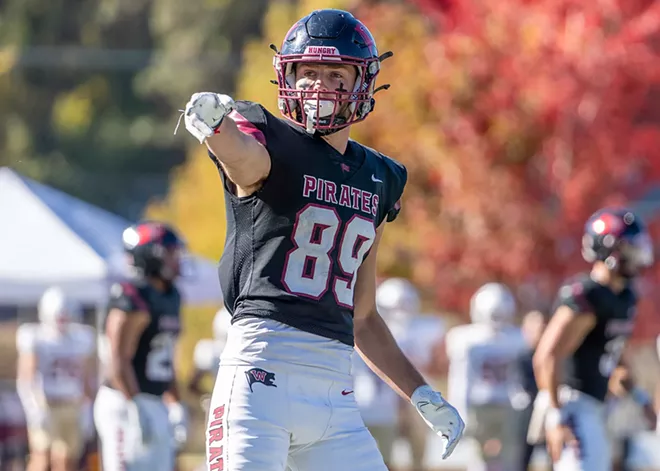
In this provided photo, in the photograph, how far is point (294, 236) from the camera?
4.05m

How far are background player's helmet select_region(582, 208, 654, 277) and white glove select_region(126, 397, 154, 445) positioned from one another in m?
2.62

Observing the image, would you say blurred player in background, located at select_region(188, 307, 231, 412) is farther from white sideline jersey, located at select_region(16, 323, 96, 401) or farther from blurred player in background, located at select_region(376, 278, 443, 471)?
blurred player in background, located at select_region(376, 278, 443, 471)

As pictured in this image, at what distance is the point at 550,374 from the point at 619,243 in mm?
785

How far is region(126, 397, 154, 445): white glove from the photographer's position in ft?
26.2

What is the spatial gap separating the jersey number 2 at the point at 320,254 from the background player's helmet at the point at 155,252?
4.36 meters

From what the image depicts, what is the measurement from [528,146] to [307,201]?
1088 centimetres

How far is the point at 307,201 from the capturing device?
4.07 metres

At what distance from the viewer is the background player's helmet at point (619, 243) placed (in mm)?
7027

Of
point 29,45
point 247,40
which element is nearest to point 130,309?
point 247,40

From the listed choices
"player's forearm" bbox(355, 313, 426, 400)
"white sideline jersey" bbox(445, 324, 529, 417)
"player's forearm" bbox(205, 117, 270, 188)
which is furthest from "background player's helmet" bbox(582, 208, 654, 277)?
"white sideline jersey" bbox(445, 324, 529, 417)

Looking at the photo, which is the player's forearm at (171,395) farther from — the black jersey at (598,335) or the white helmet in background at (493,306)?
the white helmet in background at (493,306)

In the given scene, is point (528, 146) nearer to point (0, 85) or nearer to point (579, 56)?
point (579, 56)

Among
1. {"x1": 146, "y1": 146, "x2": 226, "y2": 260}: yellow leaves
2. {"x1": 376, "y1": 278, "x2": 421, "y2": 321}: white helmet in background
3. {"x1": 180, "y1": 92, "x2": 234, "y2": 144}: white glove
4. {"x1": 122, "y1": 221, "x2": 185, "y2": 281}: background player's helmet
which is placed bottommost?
{"x1": 376, "y1": 278, "x2": 421, "y2": 321}: white helmet in background

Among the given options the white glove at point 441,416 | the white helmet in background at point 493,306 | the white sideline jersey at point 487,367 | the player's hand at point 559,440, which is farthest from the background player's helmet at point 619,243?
the white sideline jersey at point 487,367
